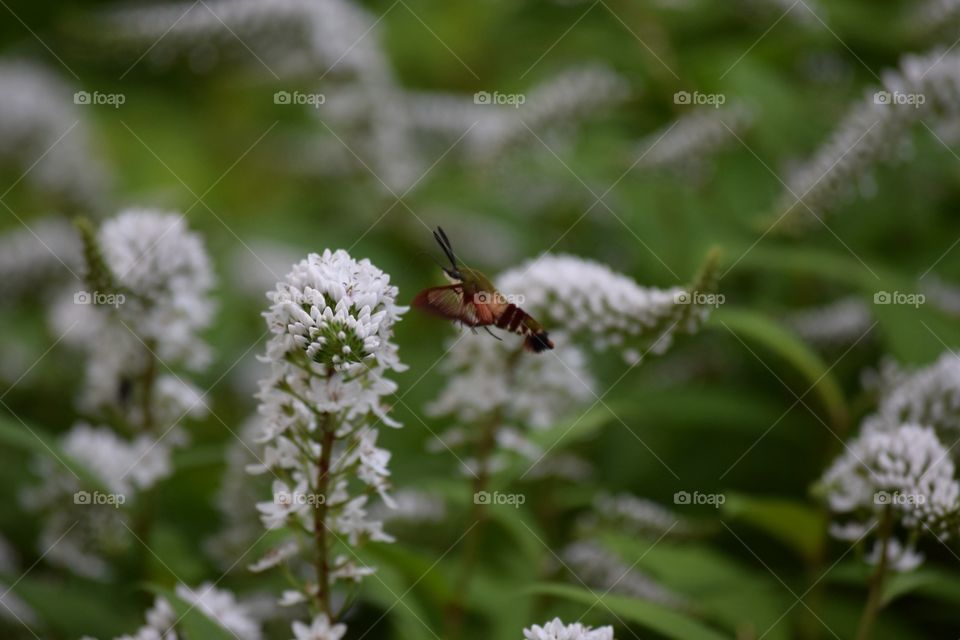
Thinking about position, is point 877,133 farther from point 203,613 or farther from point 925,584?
point 203,613

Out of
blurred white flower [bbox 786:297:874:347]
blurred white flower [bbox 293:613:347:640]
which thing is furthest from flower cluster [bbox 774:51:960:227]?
blurred white flower [bbox 293:613:347:640]

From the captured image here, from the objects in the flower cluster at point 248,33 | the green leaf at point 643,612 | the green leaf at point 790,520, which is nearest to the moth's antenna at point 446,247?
the green leaf at point 643,612

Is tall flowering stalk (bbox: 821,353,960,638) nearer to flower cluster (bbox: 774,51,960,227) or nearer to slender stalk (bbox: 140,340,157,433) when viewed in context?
flower cluster (bbox: 774,51,960,227)

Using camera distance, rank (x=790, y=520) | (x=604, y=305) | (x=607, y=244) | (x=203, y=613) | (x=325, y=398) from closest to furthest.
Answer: (x=325, y=398), (x=203, y=613), (x=604, y=305), (x=790, y=520), (x=607, y=244)

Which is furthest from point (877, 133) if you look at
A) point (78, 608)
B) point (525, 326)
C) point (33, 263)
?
point (33, 263)

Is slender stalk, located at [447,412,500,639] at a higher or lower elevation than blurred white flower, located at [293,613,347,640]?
higher

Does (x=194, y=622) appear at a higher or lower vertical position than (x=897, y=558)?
lower

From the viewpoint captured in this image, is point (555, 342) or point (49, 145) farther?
point (49, 145)
